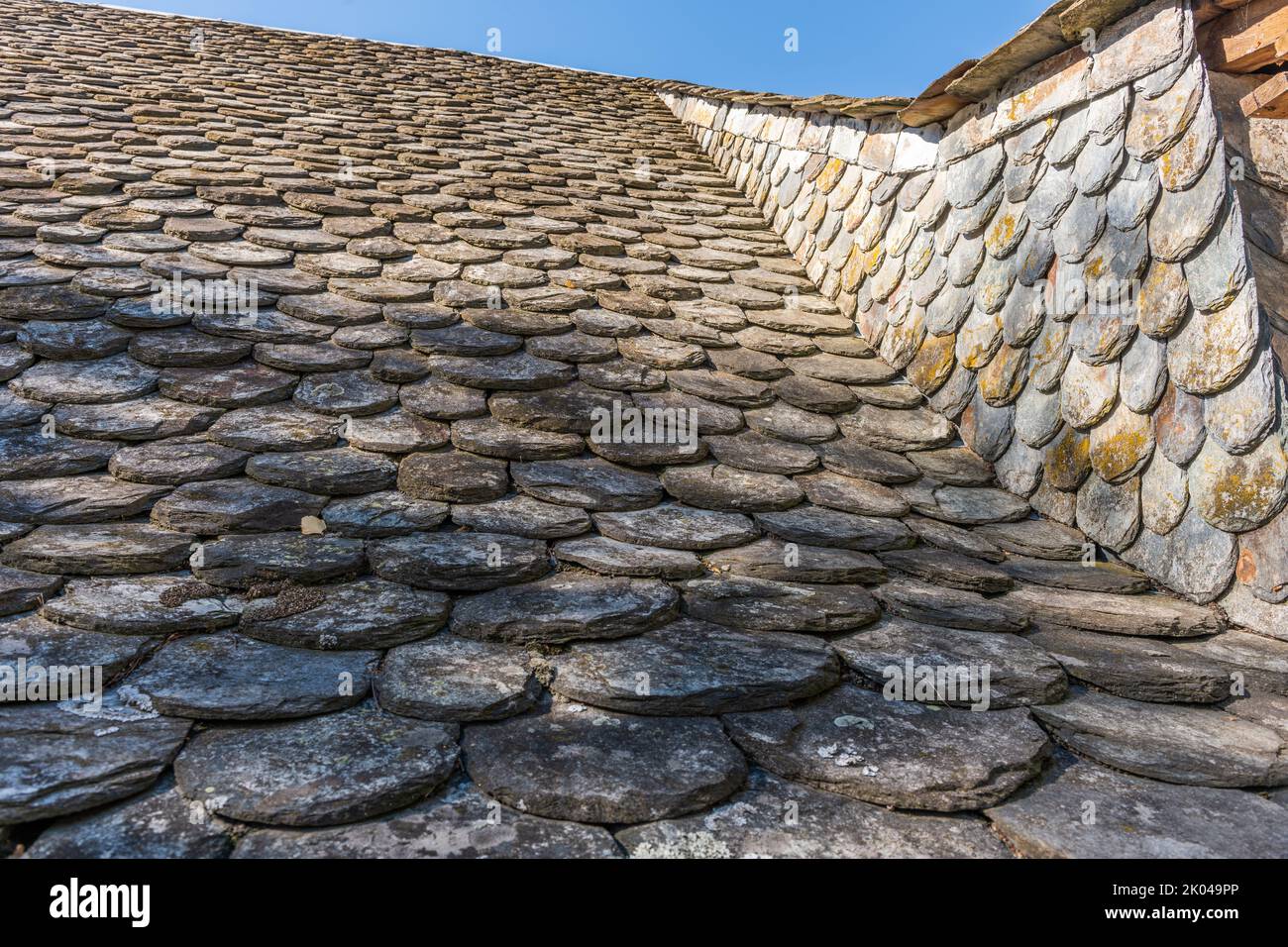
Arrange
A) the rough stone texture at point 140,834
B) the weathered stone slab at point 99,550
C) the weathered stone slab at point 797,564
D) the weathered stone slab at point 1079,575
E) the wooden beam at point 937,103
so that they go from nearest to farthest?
the rough stone texture at point 140,834 < the weathered stone slab at point 99,550 < the weathered stone slab at point 797,564 < the weathered stone slab at point 1079,575 < the wooden beam at point 937,103

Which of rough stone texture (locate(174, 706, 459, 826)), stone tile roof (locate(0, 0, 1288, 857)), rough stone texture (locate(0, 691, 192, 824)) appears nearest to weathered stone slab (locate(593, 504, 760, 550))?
stone tile roof (locate(0, 0, 1288, 857))

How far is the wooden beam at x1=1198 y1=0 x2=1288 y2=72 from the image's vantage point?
74.5 inches

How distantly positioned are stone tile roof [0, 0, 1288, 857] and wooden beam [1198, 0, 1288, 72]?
1236mm

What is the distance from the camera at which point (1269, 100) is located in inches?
76.8

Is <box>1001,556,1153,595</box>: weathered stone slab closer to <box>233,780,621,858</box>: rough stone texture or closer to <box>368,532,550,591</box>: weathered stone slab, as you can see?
<box>368,532,550,591</box>: weathered stone slab

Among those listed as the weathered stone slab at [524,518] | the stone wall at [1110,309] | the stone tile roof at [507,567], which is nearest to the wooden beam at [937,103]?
the stone wall at [1110,309]

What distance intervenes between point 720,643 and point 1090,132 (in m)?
1.91

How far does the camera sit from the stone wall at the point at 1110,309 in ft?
6.29

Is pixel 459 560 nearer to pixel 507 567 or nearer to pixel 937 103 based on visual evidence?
pixel 507 567

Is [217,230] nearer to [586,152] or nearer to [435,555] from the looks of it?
[435,555]

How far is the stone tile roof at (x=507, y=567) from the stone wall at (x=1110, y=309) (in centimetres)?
15

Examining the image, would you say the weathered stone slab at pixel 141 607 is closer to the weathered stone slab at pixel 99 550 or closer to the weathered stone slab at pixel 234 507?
the weathered stone slab at pixel 99 550

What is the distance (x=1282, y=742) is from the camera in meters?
1.47

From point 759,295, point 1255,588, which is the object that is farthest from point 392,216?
point 1255,588
